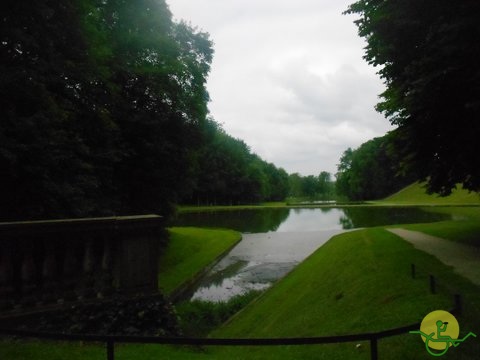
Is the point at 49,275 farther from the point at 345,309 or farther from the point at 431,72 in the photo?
the point at 431,72

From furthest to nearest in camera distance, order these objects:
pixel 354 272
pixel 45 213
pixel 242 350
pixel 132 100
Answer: pixel 132 100 → pixel 354 272 → pixel 45 213 → pixel 242 350

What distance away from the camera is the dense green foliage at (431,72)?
9289 mm

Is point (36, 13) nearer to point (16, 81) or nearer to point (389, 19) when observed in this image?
point (16, 81)

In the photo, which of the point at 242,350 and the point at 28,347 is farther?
the point at 242,350

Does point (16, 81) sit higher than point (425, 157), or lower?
higher

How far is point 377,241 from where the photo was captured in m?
16.5

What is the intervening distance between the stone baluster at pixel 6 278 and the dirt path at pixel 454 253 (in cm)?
890

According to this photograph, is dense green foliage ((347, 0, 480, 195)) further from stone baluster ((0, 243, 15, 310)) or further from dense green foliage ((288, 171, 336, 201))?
dense green foliage ((288, 171, 336, 201))

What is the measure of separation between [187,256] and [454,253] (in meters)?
14.7

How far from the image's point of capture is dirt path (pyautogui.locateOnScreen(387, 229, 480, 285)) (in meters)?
9.91

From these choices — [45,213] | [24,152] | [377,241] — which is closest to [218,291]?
[377,241]

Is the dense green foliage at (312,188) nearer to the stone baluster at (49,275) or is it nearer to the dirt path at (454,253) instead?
the dirt path at (454,253)

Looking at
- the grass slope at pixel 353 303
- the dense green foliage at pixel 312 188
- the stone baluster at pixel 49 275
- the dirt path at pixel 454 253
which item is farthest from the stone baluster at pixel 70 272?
the dense green foliage at pixel 312 188

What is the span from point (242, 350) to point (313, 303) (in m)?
3.92
